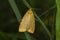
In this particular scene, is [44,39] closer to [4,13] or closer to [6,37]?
[6,37]

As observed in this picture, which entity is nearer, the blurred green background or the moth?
the moth

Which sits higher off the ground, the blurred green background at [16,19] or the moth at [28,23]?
the moth at [28,23]

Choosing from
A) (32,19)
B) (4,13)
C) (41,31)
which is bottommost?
(41,31)

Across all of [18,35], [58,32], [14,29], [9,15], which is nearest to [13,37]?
[18,35]

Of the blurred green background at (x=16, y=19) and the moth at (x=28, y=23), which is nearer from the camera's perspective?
the moth at (x=28, y=23)

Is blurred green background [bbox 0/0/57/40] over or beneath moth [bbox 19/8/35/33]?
beneath

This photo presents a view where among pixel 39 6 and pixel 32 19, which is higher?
pixel 32 19

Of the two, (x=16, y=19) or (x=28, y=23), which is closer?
(x=28, y=23)

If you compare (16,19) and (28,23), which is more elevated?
(28,23)
